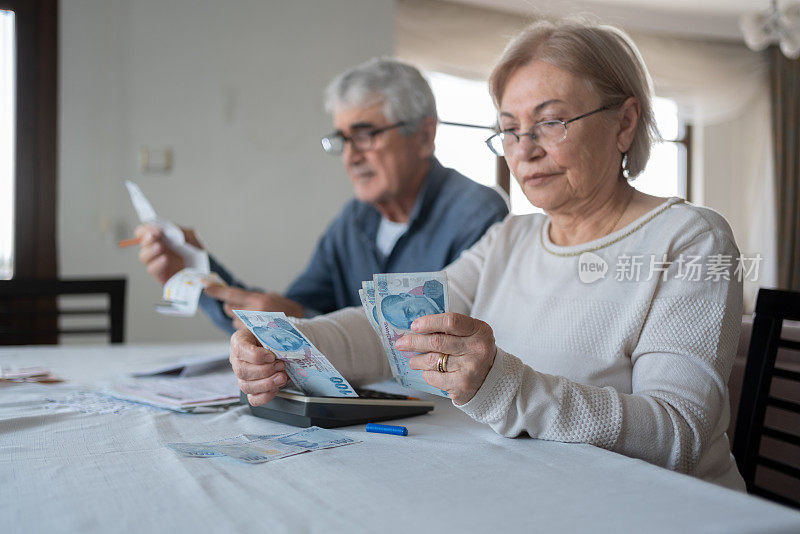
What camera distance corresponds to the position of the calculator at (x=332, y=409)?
95 centimetres

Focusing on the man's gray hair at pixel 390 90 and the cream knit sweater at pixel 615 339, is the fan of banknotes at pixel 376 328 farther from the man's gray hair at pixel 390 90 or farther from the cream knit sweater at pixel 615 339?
the man's gray hair at pixel 390 90

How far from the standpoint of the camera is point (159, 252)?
181cm

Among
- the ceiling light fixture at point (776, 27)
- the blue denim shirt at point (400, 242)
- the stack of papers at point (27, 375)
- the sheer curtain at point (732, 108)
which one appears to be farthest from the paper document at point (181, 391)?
the sheer curtain at point (732, 108)

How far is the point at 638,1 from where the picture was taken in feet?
18.0

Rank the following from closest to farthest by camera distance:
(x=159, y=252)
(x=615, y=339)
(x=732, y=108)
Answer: (x=615, y=339), (x=159, y=252), (x=732, y=108)

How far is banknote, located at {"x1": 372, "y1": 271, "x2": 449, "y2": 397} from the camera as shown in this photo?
835 mm

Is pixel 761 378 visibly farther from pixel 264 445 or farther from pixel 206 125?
pixel 206 125

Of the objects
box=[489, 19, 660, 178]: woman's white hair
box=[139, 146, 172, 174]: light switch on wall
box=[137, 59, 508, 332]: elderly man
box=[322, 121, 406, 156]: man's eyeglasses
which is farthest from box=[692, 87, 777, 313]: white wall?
box=[489, 19, 660, 178]: woman's white hair

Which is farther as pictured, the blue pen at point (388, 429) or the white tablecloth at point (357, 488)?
the blue pen at point (388, 429)

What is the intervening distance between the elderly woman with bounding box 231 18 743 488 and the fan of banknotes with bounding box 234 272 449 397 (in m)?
0.03

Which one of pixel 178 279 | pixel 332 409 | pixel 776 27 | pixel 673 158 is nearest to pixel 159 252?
pixel 178 279

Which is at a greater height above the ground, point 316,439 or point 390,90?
point 390,90

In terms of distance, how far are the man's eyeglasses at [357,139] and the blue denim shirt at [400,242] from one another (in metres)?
0.19

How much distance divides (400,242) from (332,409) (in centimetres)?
106
